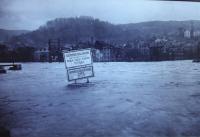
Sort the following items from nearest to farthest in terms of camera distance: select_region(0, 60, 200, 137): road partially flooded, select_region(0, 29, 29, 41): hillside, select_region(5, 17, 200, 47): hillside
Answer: select_region(0, 60, 200, 137): road partially flooded < select_region(0, 29, 29, 41): hillside < select_region(5, 17, 200, 47): hillside

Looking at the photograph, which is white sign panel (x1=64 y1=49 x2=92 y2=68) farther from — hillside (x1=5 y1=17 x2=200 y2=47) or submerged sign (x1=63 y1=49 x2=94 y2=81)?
hillside (x1=5 y1=17 x2=200 y2=47)

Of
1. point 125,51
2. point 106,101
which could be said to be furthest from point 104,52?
point 106,101

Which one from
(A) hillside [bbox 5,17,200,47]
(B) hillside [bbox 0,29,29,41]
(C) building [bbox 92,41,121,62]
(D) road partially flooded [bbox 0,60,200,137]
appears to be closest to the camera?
(D) road partially flooded [bbox 0,60,200,137]

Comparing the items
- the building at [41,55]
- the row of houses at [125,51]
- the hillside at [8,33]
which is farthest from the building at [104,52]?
the hillside at [8,33]

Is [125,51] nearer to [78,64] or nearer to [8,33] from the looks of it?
[78,64]

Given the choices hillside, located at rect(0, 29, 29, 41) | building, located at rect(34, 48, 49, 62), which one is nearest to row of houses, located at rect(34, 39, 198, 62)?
building, located at rect(34, 48, 49, 62)

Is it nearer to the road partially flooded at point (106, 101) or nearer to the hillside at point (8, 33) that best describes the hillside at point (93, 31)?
the hillside at point (8, 33)
